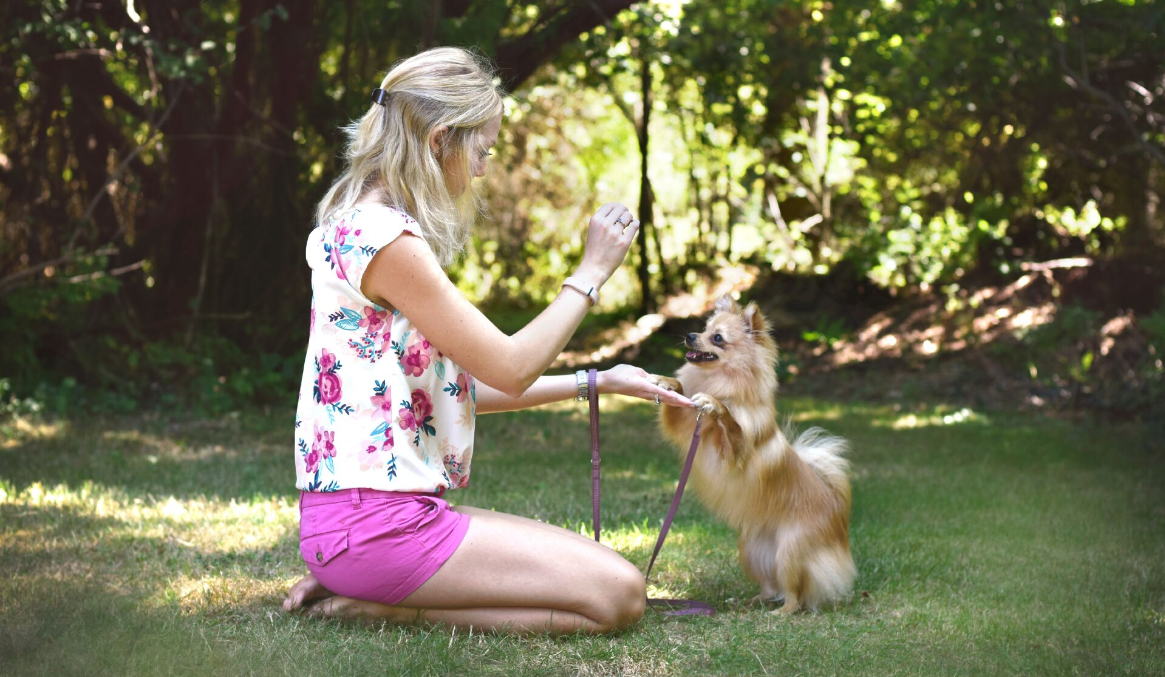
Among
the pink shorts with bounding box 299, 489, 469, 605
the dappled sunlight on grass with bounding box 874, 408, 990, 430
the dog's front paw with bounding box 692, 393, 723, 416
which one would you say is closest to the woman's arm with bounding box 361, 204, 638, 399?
the pink shorts with bounding box 299, 489, 469, 605

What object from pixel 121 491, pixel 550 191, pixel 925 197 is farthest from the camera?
pixel 550 191

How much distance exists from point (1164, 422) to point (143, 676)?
521 centimetres

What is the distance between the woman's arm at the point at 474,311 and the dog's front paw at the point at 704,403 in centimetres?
63

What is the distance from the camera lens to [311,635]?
2721 millimetres

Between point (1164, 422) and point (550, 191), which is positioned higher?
point (550, 191)

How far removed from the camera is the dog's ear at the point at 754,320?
3.25 metres

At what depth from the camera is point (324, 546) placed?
102 inches

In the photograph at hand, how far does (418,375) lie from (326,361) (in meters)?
0.23

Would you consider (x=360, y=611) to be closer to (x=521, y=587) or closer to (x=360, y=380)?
(x=521, y=587)

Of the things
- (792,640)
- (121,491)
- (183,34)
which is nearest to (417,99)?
(792,640)

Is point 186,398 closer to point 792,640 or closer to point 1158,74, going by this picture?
point 792,640

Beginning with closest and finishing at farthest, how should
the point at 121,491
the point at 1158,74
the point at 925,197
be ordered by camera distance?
1. the point at 121,491
2. the point at 1158,74
3. the point at 925,197

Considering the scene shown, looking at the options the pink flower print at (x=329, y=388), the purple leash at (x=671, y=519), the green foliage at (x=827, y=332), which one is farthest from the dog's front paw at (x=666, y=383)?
the green foliage at (x=827, y=332)

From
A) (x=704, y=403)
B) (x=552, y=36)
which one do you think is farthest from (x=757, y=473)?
(x=552, y=36)
